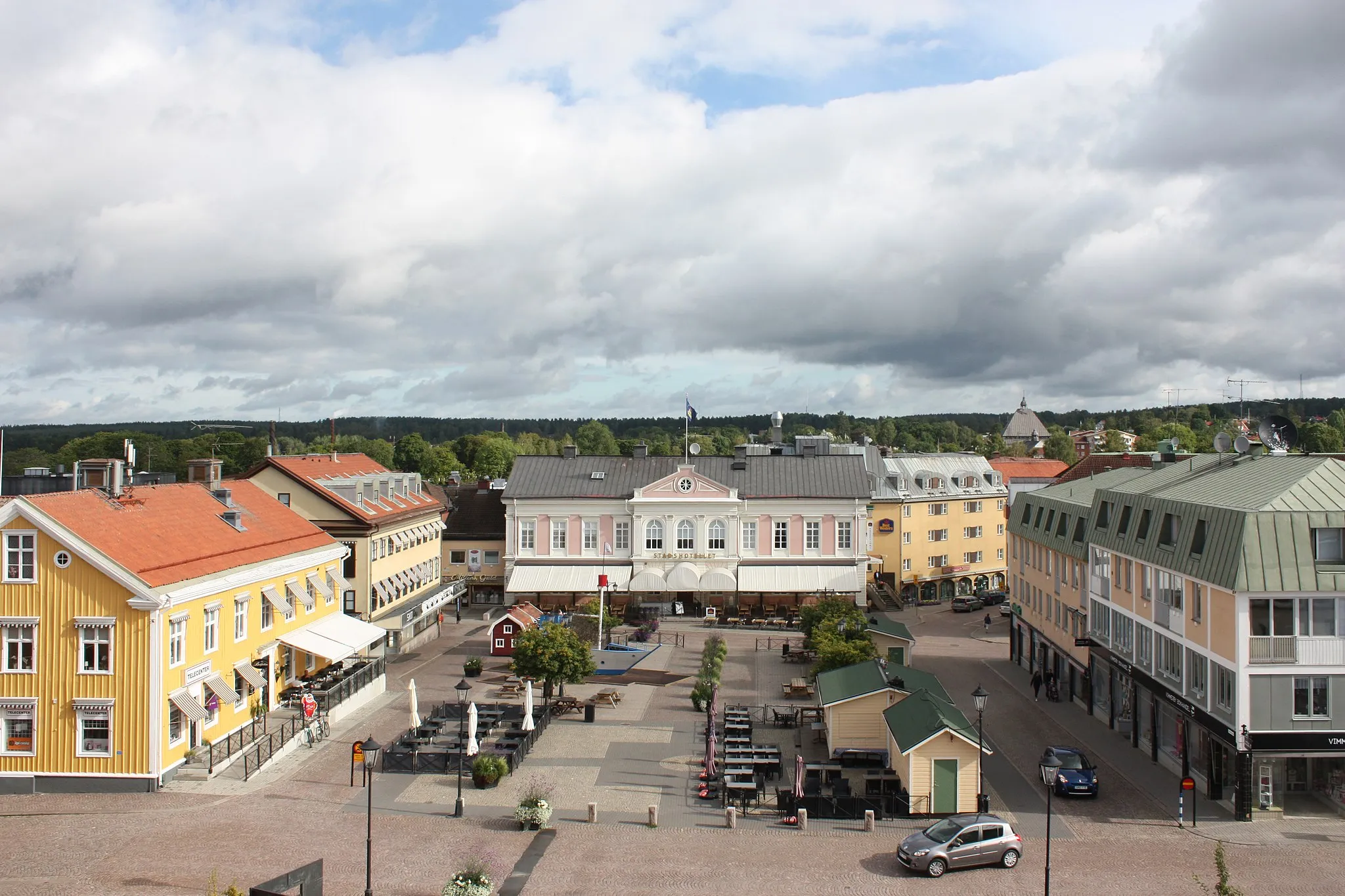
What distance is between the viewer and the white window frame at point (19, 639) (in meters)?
29.2

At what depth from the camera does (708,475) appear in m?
68.5

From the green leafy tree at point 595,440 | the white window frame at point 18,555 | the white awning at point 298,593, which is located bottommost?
the white awning at point 298,593

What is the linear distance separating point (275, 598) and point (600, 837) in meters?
17.3

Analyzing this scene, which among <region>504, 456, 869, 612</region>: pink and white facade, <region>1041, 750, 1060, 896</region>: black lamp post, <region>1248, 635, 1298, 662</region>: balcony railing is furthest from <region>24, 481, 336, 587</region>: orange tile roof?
<region>1248, 635, 1298, 662</region>: balcony railing

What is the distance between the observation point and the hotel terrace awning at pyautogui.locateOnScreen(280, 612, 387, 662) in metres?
38.8

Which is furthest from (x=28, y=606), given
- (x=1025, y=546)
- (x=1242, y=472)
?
(x=1025, y=546)

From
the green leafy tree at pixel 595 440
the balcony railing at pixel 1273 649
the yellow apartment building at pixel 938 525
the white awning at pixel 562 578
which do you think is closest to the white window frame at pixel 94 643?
the balcony railing at pixel 1273 649

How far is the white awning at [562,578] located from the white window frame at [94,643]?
36345 millimetres

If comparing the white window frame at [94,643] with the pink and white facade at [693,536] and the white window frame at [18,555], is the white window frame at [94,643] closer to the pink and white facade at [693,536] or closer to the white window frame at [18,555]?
the white window frame at [18,555]

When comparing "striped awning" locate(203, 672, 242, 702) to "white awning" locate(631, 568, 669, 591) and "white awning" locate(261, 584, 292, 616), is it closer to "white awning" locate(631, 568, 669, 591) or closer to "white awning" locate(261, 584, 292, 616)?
"white awning" locate(261, 584, 292, 616)

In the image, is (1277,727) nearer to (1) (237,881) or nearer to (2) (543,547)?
(1) (237,881)

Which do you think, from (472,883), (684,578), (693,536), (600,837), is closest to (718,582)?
(684,578)

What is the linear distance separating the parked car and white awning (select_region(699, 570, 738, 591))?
39.2 metres

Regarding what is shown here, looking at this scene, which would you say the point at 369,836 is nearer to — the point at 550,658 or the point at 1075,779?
the point at 550,658
